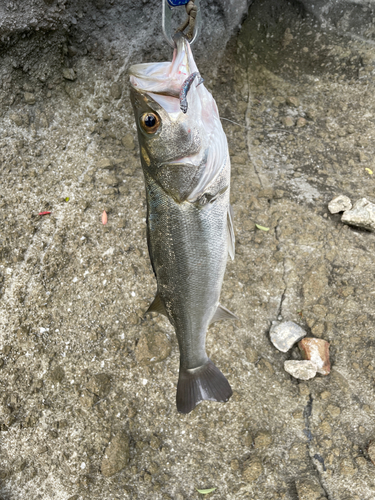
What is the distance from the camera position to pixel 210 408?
8.17 ft

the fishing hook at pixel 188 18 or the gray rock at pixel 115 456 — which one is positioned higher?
the fishing hook at pixel 188 18

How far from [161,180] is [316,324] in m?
1.75

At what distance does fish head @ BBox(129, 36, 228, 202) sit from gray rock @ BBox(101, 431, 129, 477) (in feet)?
5.78

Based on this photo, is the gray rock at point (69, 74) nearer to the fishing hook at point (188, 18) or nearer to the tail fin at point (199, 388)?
the fishing hook at point (188, 18)

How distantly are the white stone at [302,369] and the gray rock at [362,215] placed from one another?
4.21 feet

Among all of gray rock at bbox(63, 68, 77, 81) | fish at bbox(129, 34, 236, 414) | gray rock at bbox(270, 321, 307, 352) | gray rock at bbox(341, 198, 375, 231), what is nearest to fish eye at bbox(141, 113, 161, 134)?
fish at bbox(129, 34, 236, 414)

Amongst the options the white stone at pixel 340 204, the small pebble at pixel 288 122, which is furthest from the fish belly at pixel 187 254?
the small pebble at pixel 288 122

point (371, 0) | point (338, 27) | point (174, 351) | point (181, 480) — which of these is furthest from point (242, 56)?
point (181, 480)

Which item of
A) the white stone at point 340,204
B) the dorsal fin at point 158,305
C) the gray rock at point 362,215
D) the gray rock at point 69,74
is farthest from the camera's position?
the gray rock at point 69,74

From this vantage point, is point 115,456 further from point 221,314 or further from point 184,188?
point 184,188

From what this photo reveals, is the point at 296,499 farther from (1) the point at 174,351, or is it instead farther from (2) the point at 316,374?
(1) the point at 174,351

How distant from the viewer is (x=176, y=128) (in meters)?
1.74

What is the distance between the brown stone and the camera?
8.30ft

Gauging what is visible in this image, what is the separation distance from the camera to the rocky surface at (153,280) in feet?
7.77
